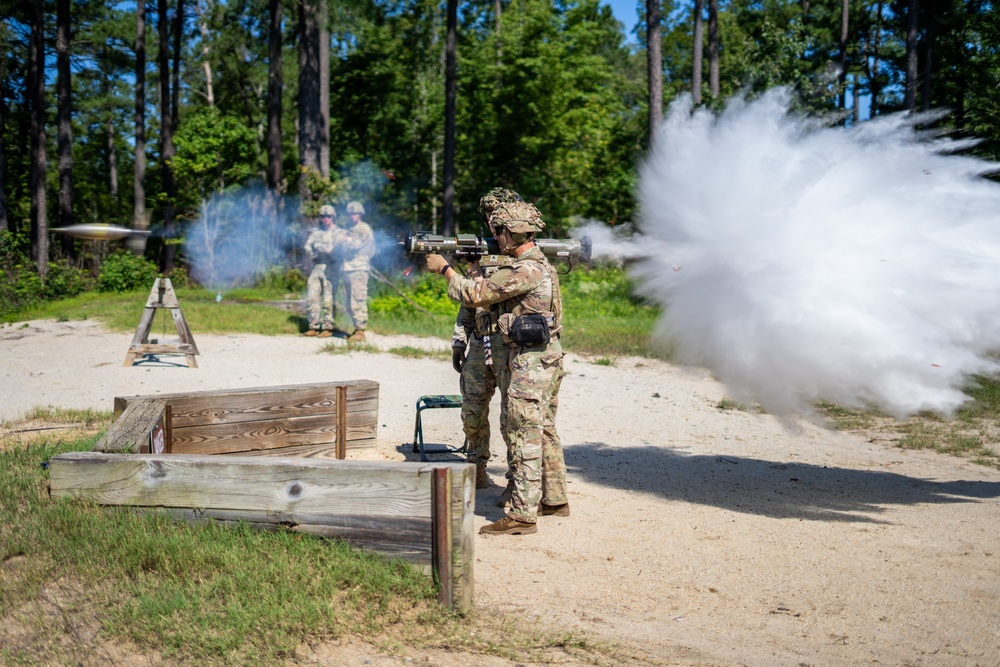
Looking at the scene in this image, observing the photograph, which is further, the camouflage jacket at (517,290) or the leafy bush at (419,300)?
the leafy bush at (419,300)

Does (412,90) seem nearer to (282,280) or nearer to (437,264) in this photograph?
(282,280)

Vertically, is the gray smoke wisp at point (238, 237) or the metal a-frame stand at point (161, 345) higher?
the gray smoke wisp at point (238, 237)

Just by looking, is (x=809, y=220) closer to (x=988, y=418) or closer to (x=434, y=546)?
(x=434, y=546)

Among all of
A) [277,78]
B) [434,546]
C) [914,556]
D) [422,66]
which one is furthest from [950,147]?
[422,66]

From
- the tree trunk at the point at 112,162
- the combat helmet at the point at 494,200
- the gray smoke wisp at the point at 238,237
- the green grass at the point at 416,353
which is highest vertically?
the tree trunk at the point at 112,162

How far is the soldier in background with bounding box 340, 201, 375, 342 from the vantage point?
14297 millimetres

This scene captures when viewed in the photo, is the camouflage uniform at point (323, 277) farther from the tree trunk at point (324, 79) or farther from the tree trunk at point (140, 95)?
the tree trunk at point (140, 95)

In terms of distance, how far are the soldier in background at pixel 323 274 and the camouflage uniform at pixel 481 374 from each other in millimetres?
7619

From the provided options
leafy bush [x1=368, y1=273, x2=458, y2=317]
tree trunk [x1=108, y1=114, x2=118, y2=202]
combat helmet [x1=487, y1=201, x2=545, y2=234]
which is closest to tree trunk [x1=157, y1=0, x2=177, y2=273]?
leafy bush [x1=368, y1=273, x2=458, y2=317]

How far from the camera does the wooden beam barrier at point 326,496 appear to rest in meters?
4.48

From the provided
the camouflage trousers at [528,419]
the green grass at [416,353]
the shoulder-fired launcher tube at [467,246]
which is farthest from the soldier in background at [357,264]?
the camouflage trousers at [528,419]

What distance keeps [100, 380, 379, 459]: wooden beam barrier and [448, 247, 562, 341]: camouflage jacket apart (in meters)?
1.77

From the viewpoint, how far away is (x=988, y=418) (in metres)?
10.9

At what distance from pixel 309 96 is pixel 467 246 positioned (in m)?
16.9
